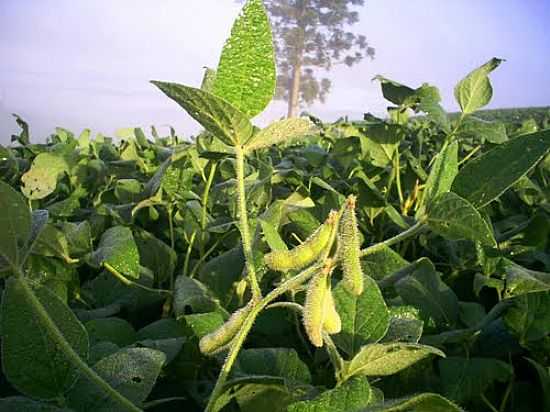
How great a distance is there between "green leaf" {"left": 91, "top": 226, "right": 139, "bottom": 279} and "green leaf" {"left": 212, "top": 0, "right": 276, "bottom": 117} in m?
0.30

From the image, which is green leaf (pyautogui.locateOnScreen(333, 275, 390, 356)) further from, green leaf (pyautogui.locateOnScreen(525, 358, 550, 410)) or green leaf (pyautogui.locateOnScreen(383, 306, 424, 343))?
green leaf (pyautogui.locateOnScreen(525, 358, 550, 410))

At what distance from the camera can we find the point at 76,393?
1.46 ft

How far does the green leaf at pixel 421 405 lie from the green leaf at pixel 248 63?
202 millimetres

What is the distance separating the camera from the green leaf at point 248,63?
40cm

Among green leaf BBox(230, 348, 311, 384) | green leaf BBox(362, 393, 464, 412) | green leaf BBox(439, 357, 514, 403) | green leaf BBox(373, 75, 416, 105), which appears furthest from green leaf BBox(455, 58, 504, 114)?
green leaf BBox(362, 393, 464, 412)

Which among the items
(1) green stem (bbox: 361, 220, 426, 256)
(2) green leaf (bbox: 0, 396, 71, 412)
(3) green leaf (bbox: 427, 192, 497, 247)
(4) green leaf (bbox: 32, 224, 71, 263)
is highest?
(3) green leaf (bbox: 427, 192, 497, 247)

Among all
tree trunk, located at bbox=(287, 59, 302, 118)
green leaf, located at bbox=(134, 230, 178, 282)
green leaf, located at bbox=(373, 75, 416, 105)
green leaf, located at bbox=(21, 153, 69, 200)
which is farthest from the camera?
tree trunk, located at bbox=(287, 59, 302, 118)

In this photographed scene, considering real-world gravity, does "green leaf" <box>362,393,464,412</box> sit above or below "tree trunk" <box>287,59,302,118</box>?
below

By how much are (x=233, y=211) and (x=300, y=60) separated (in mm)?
21840

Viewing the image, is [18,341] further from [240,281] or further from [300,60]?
[300,60]

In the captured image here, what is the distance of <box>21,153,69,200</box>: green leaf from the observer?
3.06ft

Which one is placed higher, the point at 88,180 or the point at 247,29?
the point at 247,29

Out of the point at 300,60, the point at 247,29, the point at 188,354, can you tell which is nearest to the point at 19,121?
the point at 188,354

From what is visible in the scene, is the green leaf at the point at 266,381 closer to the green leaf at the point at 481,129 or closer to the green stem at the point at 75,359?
the green stem at the point at 75,359
